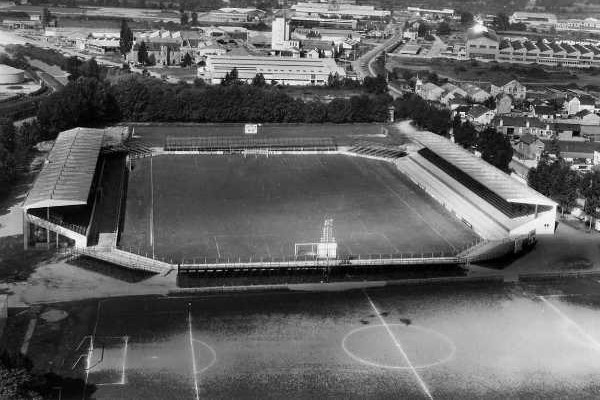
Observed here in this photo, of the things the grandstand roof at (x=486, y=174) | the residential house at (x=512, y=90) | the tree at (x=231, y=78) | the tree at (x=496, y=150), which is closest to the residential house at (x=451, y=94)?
the residential house at (x=512, y=90)

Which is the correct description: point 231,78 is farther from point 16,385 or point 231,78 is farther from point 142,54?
point 16,385

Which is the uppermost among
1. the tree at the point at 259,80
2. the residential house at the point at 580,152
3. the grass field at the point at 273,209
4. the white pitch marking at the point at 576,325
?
the tree at the point at 259,80

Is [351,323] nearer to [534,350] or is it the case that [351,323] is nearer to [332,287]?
[332,287]

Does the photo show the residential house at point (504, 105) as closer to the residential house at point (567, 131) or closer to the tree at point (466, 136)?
the residential house at point (567, 131)

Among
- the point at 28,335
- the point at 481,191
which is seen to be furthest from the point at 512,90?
the point at 28,335

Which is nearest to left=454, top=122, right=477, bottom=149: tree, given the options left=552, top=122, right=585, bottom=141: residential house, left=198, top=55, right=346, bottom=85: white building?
left=552, top=122, right=585, bottom=141: residential house

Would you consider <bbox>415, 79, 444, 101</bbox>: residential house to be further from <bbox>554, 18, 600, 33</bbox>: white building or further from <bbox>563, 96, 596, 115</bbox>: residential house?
<bbox>554, 18, 600, 33</bbox>: white building
